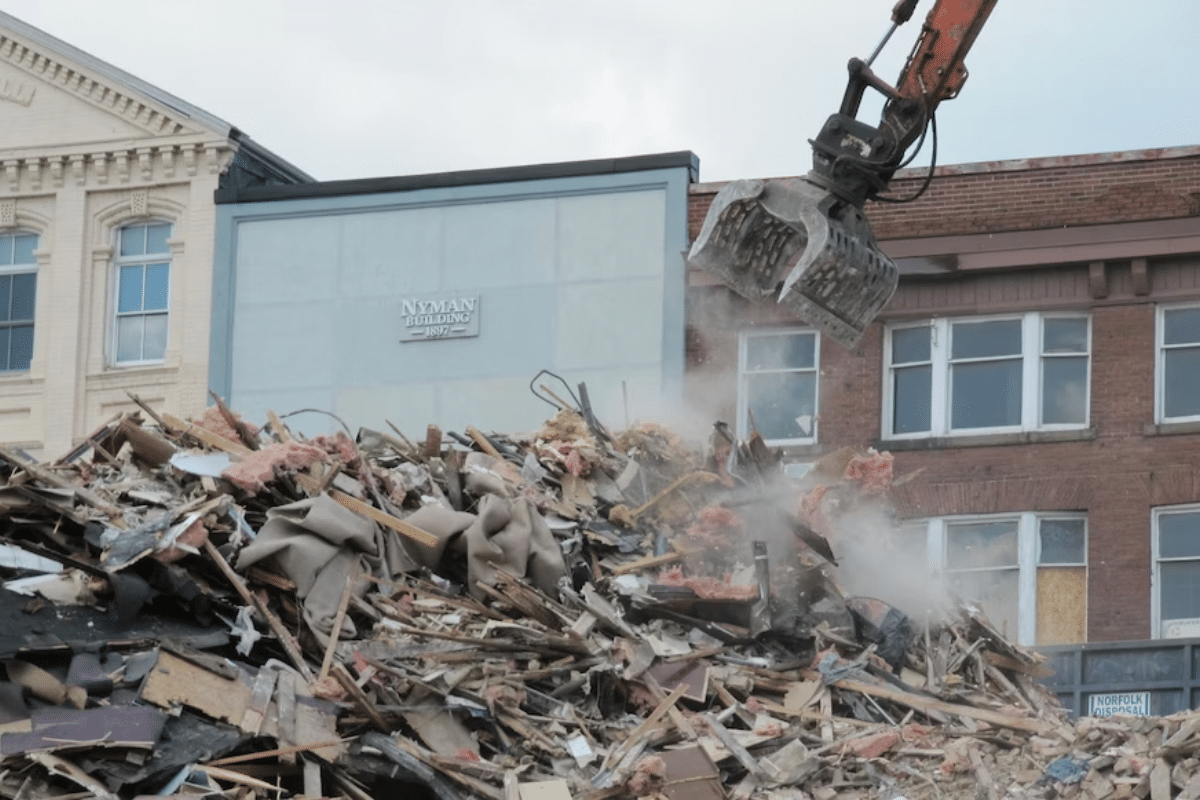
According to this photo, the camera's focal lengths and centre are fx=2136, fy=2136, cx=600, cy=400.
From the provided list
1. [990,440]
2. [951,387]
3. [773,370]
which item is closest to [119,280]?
[773,370]

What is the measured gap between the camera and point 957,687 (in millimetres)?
15719

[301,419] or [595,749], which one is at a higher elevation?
[301,419]

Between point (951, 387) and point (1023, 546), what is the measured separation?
2301 mm

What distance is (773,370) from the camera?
92.8 ft

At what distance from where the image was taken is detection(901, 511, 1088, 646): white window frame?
87.0 ft

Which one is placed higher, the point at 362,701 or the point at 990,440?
the point at 990,440

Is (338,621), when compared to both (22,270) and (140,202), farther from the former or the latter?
(22,270)

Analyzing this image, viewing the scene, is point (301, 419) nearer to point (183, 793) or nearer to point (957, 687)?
point (957, 687)

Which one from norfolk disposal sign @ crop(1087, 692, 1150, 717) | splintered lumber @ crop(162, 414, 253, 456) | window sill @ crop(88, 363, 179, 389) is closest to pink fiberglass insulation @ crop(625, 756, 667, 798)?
splintered lumber @ crop(162, 414, 253, 456)

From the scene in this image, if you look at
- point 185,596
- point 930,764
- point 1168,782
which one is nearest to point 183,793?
point 185,596

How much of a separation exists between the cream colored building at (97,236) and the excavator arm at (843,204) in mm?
18497

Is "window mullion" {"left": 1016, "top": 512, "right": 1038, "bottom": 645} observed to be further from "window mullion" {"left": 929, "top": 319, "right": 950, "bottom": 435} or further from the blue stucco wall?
the blue stucco wall

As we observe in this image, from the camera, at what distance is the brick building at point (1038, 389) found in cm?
2650

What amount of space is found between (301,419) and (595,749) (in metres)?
17.5
